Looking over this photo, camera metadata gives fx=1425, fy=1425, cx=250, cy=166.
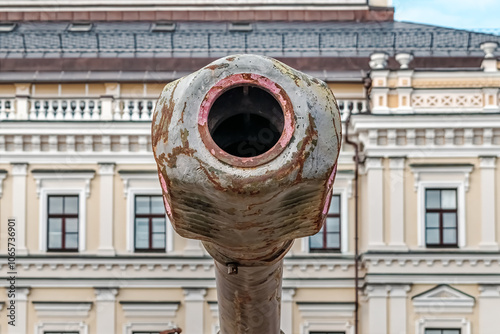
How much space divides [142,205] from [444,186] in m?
7.02

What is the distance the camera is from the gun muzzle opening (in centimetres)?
318

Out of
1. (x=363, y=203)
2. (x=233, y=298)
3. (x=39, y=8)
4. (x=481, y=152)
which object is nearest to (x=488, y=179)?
(x=481, y=152)

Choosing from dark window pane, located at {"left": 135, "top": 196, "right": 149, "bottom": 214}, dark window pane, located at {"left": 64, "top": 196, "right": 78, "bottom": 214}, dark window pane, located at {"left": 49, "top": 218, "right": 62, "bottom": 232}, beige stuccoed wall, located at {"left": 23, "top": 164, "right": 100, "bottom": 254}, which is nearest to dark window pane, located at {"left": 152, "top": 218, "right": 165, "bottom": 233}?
dark window pane, located at {"left": 135, "top": 196, "right": 149, "bottom": 214}

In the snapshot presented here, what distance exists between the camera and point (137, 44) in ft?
121

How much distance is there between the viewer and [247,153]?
3492 mm

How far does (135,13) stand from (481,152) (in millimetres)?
12299

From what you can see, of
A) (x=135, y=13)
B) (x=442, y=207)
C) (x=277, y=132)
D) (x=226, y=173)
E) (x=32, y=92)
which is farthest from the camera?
(x=135, y=13)

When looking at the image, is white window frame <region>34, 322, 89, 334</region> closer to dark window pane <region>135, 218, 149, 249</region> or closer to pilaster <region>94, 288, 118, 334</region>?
pilaster <region>94, 288, 118, 334</region>

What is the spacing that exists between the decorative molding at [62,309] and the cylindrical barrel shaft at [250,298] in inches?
1129

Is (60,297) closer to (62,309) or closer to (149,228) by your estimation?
(62,309)

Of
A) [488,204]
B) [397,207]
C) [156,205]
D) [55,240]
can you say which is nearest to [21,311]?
[55,240]

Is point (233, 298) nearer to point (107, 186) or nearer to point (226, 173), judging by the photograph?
point (226, 173)

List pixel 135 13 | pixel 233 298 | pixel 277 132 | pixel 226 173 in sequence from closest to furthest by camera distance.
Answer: pixel 226 173 < pixel 277 132 < pixel 233 298 < pixel 135 13

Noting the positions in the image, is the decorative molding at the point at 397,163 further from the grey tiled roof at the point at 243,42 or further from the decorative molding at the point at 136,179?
the decorative molding at the point at 136,179
